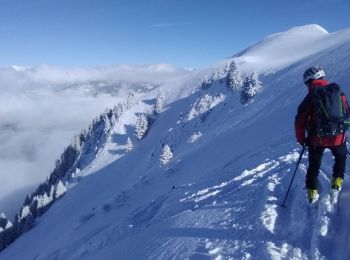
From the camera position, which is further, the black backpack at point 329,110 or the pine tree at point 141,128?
the pine tree at point 141,128

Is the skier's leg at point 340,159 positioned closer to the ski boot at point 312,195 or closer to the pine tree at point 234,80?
the ski boot at point 312,195

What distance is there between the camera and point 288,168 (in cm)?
1312

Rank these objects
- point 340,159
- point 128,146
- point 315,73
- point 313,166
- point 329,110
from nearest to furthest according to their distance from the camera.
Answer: point 329,110
point 315,73
point 340,159
point 313,166
point 128,146

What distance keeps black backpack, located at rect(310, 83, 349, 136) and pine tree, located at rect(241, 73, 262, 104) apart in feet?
230

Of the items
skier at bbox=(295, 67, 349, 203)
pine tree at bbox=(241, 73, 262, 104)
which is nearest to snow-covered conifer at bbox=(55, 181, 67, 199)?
pine tree at bbox=(241, 73, 262, 104)

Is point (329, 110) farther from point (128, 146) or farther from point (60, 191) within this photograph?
point (60, 191)

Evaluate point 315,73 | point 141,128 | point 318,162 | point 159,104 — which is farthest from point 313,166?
point 159,104

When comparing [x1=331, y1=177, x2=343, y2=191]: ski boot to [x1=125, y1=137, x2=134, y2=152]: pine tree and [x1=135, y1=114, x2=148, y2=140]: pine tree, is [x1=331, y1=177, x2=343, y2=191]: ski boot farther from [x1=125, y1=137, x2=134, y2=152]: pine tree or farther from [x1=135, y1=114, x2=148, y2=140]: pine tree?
[x1=135, y1=114, x2=148, y2=140]: pine tree

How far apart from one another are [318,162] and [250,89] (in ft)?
234

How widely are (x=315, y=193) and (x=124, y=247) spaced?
6.15 m

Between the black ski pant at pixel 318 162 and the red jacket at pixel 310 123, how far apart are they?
160mm

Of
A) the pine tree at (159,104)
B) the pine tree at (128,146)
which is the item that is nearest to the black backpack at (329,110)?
the pine tree at (128,146)

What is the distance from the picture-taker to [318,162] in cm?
902

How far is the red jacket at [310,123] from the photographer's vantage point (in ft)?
28.6
